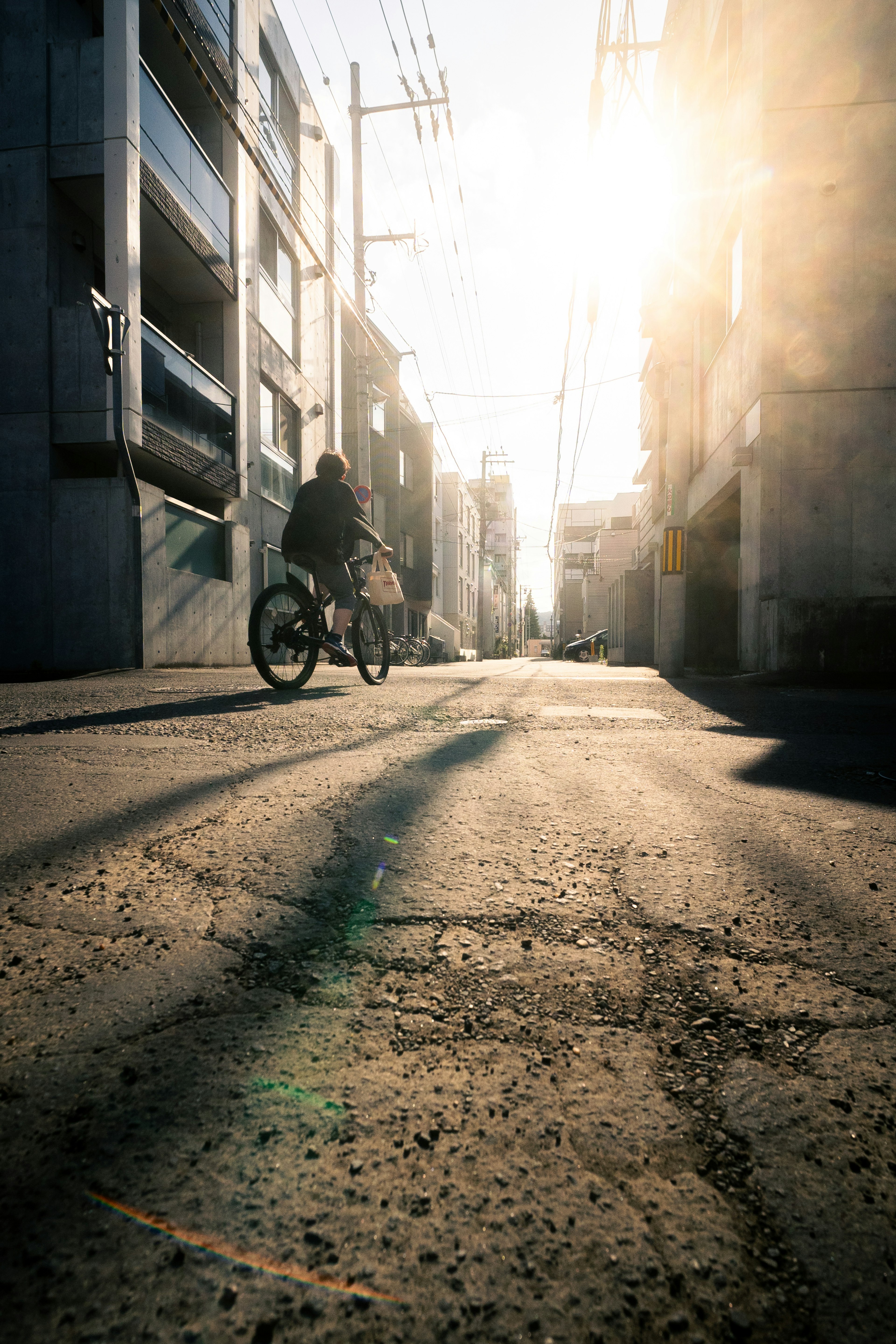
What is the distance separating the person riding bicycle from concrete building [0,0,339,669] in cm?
480

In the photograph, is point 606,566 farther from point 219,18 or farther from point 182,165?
point 182,165

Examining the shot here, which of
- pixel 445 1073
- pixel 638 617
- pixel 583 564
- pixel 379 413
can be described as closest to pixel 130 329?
pixel 445 1073

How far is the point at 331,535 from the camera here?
472 cm

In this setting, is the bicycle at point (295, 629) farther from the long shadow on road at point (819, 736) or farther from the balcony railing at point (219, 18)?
the balcony railing at point (219, 18)

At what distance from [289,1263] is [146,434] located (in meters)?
9.88

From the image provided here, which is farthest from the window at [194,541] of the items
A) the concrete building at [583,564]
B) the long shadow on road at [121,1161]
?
the concrete building at [583,564]

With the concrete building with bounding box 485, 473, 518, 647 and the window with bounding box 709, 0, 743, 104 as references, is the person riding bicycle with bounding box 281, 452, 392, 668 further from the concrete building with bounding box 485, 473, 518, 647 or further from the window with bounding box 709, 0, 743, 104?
the concrete building with bounding box 485, 473, 518, 647

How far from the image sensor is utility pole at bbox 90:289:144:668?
784cm

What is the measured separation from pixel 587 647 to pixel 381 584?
88.9ft

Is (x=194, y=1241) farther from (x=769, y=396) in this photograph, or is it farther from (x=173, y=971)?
(x=769, y=396)

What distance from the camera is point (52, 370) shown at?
8.53 meters

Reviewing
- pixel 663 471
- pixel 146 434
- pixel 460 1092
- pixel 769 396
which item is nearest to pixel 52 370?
pixel 146 434

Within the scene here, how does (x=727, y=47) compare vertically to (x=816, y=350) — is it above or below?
above

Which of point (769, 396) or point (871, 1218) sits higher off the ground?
point (769, 396)
